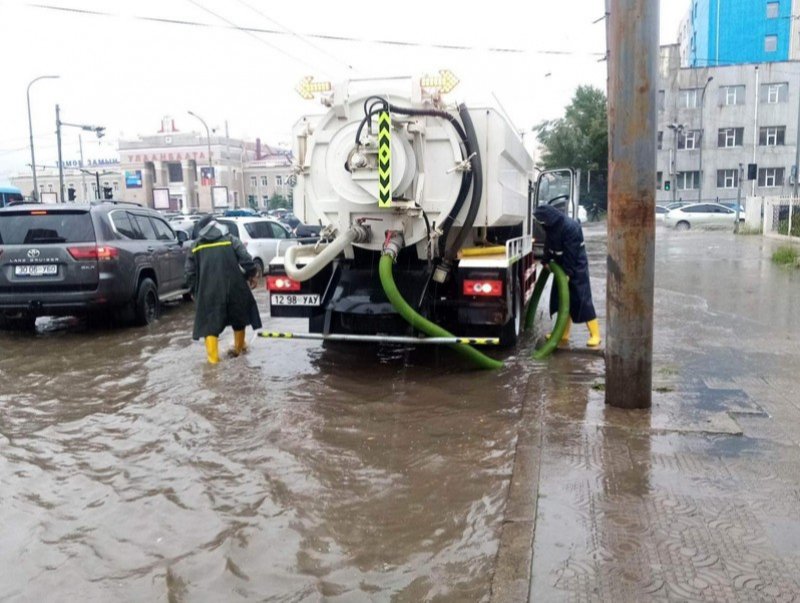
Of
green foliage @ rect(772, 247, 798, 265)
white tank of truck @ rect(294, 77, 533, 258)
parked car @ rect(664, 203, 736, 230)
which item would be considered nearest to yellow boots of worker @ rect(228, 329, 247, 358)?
white tank of truck @ rect(294, 77, 533, 258)

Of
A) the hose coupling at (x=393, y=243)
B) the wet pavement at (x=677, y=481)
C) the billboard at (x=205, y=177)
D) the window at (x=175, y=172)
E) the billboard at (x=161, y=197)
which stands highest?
the window at (x=175, y=172)

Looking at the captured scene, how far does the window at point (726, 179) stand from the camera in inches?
2069

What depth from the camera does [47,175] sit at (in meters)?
104

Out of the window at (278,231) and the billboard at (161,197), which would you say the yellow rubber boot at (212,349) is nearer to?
the window at (278,231)

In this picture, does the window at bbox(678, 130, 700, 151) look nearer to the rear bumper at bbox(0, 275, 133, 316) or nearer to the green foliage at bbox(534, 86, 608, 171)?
the green foliage at bbox(534, 86, 608, 171)

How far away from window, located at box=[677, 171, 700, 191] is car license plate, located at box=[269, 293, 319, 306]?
52.0 meters

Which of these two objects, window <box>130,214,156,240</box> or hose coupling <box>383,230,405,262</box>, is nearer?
hose coupling <box>383,230,405,262</box>

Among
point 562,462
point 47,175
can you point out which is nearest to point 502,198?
point 562,462

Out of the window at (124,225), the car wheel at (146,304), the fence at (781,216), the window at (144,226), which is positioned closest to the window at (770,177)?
the fence at (781,216)

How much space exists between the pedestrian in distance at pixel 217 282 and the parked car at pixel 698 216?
3346 centimetres

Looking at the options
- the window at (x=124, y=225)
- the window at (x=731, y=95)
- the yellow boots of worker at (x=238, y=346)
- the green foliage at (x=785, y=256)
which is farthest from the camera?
the window at (x=731, y=95)

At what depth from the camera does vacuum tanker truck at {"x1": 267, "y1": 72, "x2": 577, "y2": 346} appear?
21.4 ft

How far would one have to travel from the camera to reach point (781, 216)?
25719mm

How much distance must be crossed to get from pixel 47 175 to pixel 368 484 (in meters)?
114
